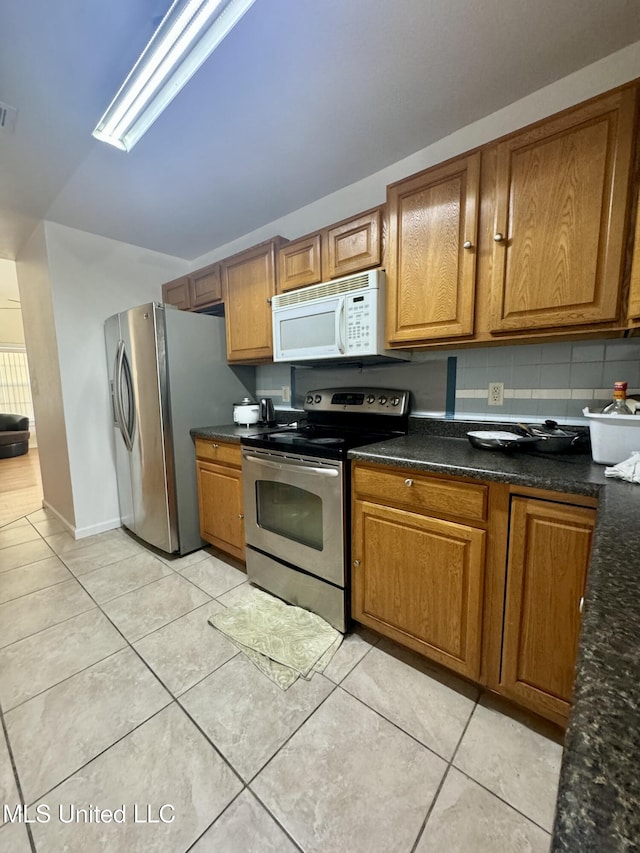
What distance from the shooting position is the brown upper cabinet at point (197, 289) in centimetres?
256

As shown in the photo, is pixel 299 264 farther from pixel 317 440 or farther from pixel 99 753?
pixel 99 753

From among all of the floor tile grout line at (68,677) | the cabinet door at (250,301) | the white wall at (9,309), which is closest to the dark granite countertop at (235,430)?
the cabinet door at (250,301)

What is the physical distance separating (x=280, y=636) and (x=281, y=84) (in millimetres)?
2414

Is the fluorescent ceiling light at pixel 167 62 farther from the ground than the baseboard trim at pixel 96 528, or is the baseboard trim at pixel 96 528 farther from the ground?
the fluorescent ceiling light at pixel 167 62

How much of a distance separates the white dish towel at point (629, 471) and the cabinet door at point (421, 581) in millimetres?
440

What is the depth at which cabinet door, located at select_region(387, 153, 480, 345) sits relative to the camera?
143 cm

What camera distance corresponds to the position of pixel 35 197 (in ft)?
7.26

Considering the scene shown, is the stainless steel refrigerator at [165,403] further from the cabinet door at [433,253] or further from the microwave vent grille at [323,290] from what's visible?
the cabinet door at [433,253]

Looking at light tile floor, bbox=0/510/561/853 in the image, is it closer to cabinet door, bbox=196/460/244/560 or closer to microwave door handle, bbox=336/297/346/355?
cabinet door, bbox=196/460/244/560

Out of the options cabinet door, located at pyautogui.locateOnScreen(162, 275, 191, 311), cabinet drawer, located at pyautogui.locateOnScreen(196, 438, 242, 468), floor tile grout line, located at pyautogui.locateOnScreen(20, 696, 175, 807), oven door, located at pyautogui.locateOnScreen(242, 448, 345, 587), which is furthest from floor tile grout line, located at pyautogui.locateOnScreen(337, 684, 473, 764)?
cabinet door, located at pyautogui.locateOnScreen(162, 275, 191, 311)

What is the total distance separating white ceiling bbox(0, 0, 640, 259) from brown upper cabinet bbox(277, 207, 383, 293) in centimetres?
40

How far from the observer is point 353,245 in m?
1.81

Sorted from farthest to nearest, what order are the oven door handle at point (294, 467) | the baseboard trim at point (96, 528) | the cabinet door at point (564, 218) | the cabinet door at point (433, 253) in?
the baseboard trim at point (96, 528) < the oven door handle at point (294, 467) < the cabinet door at point (433, 253) < the cabinet door at point (564, 218)

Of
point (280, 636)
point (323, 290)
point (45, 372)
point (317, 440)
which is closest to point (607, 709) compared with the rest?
point (317, 440)
